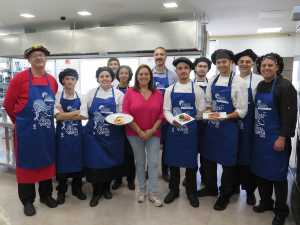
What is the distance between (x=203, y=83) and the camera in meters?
2.93

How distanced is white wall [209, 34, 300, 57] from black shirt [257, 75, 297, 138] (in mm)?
5185

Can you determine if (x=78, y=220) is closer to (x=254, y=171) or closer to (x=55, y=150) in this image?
(x=55, y=150)

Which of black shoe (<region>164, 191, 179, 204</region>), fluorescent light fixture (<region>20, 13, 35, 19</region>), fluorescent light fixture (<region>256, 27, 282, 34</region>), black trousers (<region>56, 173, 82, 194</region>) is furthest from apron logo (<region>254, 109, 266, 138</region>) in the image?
fluorescent light fixture (<region>256, 27, 282, 34</region>)

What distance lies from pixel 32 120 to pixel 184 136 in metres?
1.28

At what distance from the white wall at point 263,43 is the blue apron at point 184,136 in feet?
16.7

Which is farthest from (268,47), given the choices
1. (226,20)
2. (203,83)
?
(203,83)

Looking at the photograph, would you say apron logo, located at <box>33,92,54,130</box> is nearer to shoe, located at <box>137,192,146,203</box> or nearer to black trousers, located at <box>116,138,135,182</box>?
black trousers, located at <box>116,138,135,182</box>

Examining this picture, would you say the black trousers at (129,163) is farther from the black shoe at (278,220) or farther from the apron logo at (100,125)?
the black shoe at (278,220)

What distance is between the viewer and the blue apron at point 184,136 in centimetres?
244

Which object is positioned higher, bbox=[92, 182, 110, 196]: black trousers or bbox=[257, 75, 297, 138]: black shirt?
bbox=[257, 75, 297, 138]: black shirt

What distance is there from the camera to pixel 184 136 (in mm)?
2455

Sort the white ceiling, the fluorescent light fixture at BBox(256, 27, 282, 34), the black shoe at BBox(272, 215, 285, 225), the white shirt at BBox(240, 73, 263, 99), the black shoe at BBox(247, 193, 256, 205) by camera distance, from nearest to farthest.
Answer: the black shoe at BBox(272, 215, 285, 225), the white shirt at BBox(240, 73, 263, 99), the black shoe at BBox(247, 193, 256, 205), the white ceiling, the fluorescent light fixture at BBox(256, 27, 282, 34)

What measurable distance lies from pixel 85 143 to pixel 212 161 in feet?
3.85

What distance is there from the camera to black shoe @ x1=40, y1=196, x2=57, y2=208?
2.52m
